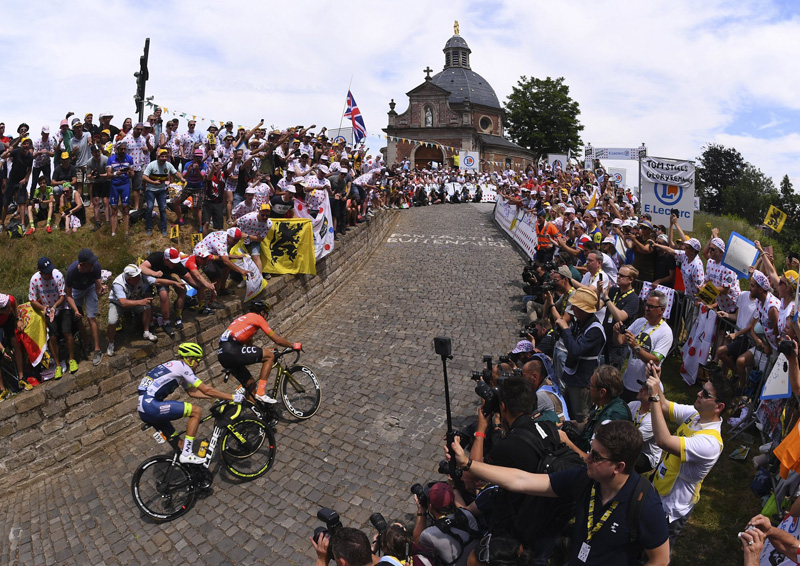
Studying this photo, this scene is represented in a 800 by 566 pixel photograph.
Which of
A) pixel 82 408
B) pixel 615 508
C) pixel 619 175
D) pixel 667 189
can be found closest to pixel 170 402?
pixel 82 408

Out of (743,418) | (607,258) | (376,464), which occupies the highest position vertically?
(607,258)

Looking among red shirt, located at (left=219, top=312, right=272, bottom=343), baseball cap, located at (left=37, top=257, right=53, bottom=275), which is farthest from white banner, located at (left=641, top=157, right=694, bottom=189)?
baseball cap, located at (left=37, top=257, right=53, bottom=275)

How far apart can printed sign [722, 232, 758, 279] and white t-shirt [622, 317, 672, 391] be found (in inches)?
86.0

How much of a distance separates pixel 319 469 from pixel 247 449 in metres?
0.93

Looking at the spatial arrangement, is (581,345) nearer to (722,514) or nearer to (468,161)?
(722,514)

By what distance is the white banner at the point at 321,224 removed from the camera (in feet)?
38.6

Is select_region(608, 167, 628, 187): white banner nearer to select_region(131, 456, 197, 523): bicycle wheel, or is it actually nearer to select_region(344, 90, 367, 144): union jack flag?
select_region(344, 90, 367, 144): union jack flag

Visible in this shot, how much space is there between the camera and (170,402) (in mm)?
6090

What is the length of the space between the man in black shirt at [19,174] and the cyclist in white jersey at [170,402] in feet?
28.3

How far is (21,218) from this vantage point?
12.0m

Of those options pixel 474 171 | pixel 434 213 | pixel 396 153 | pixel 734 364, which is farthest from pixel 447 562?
pixel 396 153

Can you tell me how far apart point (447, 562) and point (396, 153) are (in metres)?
55.3

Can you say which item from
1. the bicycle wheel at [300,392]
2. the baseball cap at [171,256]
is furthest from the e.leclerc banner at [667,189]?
the baseball cap at [171,256]

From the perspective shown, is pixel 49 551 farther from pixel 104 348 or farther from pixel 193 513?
pixel 104 348
